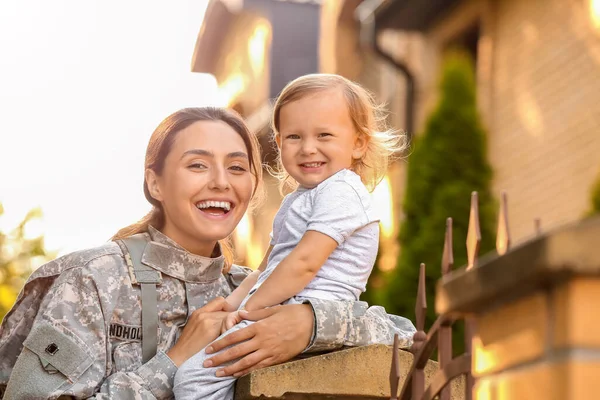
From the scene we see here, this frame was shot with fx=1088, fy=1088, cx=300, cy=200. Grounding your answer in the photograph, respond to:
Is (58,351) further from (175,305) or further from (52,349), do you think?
(175,305)

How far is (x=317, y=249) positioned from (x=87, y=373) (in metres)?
0.70

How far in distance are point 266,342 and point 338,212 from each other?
0.45m

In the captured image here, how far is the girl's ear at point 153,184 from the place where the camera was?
3.40 metres

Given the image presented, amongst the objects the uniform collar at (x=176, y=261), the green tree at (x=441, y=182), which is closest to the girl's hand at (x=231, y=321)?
the uniform collar at (x=176, y=261)

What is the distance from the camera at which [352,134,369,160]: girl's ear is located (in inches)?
132

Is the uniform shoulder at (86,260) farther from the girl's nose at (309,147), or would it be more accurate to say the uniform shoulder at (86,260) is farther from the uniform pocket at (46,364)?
the girl's nose at (309,147)

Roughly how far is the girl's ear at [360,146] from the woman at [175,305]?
33cm

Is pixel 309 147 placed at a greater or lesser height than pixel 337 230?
greater

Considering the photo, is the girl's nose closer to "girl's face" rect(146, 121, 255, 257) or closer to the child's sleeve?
the child's sleeve

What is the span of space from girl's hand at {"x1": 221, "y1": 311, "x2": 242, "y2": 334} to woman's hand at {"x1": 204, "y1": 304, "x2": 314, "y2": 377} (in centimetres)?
10

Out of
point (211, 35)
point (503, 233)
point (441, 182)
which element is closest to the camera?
point (503, 233)

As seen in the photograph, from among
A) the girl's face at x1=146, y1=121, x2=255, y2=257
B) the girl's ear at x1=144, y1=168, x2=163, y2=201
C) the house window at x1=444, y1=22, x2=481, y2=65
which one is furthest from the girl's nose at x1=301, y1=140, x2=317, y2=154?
the house window at x1=444, y1=22, x2=481, y2=65

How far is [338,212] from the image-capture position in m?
3.03

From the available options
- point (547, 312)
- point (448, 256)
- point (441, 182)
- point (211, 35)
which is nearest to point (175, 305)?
point (448, 256)
